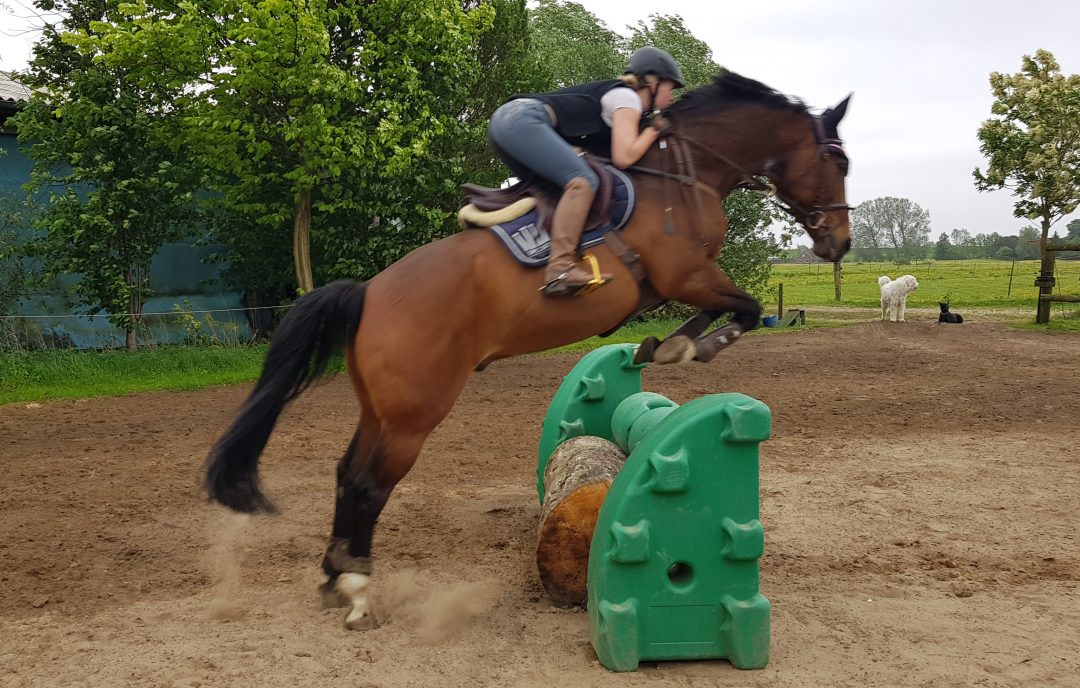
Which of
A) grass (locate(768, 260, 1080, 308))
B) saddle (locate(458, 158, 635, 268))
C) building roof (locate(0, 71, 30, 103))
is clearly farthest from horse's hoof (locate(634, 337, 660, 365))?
grass (locate(768, 260, 1080, 308))

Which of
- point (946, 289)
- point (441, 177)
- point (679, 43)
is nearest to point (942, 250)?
point (946, 289)

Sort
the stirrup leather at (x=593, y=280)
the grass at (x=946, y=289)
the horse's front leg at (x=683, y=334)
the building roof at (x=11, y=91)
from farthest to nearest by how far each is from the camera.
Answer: the grass at (x=946, y=289) → the building roof at (x=11, y=91) → the horse's front leg at (x=683, y=334) → the stirrup leather at (x=593, y=280)

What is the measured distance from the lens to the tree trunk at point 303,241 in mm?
12633

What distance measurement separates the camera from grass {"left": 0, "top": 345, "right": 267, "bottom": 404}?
10102mm

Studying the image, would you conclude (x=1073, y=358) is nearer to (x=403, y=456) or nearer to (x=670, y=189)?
(x=670, y=189)

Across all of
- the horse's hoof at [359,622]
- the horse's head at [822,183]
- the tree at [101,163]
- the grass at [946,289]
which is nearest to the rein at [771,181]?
the horse's head at [822,183]

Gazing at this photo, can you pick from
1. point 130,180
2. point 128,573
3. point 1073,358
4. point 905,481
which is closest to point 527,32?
point 130,180

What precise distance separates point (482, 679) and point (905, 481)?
4.02m

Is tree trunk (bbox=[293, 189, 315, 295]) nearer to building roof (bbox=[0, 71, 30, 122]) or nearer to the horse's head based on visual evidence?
building roof (bbox=[0, 71, 30, 122])

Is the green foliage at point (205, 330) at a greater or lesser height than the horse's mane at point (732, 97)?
lesser

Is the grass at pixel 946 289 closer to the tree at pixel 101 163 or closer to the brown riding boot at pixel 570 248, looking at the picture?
the tree at pixel 101 163

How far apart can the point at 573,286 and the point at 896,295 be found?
17970mm

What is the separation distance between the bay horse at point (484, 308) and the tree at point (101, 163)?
380 inches

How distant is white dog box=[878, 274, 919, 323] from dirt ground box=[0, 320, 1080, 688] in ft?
34.8
